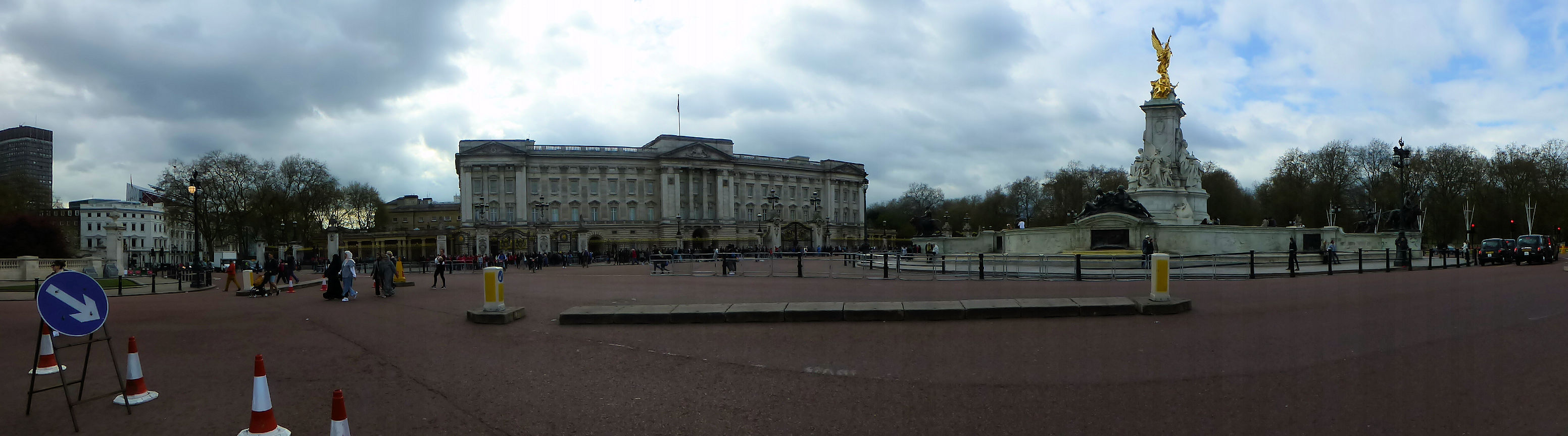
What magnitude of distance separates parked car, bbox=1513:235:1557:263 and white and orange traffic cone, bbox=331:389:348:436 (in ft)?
119

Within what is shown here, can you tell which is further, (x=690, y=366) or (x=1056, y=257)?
(x=1056, y=257)

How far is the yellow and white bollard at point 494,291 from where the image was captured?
36.2 feet

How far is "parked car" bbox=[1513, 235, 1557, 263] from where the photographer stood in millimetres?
27203

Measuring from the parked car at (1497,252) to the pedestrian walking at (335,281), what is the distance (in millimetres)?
37177

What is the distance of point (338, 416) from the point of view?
3660mm

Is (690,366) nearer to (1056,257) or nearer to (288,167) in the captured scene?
(1056,257)

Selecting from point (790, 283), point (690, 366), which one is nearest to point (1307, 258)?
point (790, 283)

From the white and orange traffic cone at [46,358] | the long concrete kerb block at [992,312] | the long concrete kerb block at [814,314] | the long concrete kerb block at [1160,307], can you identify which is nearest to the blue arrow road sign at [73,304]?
the white and orange traffic cone at [46,358]

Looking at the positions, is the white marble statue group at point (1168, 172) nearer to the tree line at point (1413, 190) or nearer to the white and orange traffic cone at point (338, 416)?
the tree line at point (1413, 190)

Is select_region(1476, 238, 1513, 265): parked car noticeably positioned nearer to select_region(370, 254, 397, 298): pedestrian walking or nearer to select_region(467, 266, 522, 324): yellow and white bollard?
select_region(467, 266, 522, 324): yellow and white bollard

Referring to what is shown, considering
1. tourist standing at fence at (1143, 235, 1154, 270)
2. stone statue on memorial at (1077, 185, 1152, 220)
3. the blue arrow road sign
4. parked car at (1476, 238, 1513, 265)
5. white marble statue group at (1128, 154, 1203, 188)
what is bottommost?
parked car at (1476, 238, 1513, 265)

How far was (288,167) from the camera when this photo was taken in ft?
227

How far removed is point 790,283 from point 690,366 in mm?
12997

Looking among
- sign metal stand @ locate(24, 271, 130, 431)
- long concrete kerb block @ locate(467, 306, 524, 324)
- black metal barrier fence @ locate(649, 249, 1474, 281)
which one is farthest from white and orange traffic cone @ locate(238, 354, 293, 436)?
black metal barrier fence @ locate(649, 249, 1474, 281)
